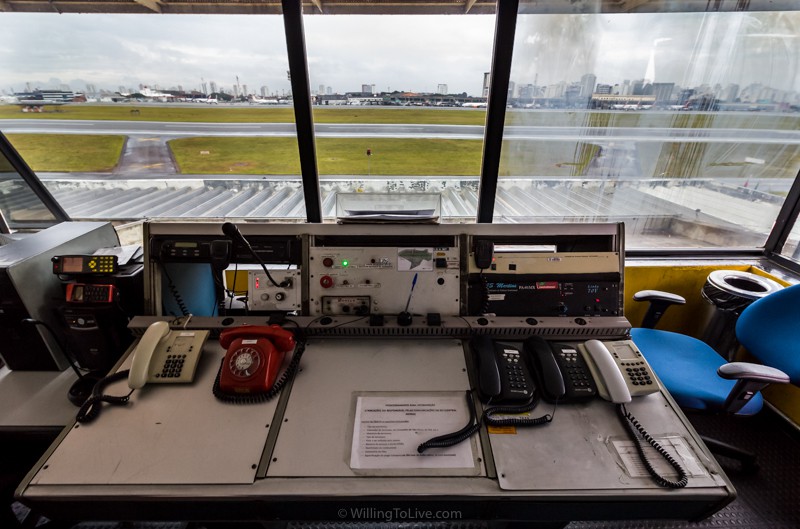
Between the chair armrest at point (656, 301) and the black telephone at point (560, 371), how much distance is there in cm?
95

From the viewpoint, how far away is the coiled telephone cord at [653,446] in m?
0.73

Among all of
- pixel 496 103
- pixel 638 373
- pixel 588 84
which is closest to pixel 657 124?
pixel 588 84

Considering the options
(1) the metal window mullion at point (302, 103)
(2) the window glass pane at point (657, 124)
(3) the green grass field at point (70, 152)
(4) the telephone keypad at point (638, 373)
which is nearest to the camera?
(4) the telephone keypad at point (638, 373)

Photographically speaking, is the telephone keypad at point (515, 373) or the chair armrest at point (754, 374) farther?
the chair armrest at point (754, 374)

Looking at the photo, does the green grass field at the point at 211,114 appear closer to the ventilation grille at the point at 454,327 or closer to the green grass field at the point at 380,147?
the green grass field at the point at 380,147

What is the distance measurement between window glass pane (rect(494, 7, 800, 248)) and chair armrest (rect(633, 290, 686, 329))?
2.54 ft

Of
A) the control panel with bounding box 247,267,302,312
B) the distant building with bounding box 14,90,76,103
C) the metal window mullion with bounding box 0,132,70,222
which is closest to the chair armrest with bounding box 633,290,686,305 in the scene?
the control panel with bounding box 247,267,302,312

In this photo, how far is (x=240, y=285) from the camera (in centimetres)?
203

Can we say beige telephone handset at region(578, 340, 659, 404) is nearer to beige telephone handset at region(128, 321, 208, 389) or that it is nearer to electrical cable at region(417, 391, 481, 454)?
electrical cable at region(417, 391, 481, 454)

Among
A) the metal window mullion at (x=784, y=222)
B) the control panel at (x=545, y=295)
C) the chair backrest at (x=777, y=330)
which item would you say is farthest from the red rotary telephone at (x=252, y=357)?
the metal window mullion at (x=784, y=222)

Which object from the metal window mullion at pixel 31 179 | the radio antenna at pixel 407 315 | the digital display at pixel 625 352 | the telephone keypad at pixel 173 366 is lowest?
the telephone keypad at pixel 173 366

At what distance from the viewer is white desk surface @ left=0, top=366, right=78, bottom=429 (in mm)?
1134

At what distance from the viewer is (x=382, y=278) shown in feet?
3.93

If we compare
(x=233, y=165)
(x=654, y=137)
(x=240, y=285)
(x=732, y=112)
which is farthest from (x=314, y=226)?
(x=732, y=112)
